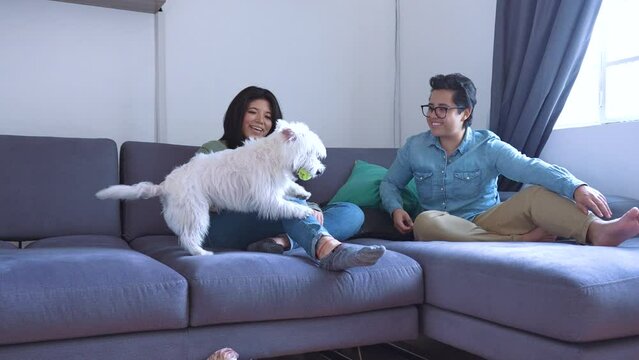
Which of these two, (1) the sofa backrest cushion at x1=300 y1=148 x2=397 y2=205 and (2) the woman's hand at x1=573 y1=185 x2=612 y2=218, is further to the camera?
(1) the sofa backrest cushion at x1=300 y1=148 x2=397 y2=205

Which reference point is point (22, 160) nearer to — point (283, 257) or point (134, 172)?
point (134, 172)

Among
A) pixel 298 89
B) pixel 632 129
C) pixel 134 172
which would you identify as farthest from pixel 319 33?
pixel 632 129

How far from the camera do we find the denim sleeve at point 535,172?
80.6 inches

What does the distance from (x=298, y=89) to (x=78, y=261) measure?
2.17 metres

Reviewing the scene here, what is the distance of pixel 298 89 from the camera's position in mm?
3676

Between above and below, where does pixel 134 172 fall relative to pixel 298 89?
below

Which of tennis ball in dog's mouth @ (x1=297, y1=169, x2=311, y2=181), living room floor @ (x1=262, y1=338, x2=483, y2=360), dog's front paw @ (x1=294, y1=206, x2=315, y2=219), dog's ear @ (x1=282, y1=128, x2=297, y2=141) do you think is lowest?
living room floor @ (x1=262, y1=338, x2=483, y2=360)

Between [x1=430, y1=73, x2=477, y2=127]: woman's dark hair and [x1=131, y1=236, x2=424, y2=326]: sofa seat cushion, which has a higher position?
[x1=430, y1=73, x2=477, y2=127]: woman's dark hair

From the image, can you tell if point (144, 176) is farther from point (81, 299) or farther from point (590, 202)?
point (590, 202)

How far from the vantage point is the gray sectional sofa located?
153cm

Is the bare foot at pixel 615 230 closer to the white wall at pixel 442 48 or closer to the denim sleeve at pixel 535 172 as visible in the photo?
the denim sleeve at pixel 535 172

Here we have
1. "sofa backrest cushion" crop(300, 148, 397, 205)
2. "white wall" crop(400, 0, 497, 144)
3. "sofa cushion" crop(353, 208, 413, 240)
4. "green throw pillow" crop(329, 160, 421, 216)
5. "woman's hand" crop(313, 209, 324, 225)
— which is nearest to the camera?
"woman's hand" crop(313, 209, 324, 225)

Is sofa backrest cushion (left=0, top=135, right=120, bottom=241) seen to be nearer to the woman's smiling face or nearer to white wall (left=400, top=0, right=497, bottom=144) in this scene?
the woman's smiling face

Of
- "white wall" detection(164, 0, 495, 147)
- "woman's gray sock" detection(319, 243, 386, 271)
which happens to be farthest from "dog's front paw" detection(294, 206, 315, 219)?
"white wall" detection(164, 0, 495, 147)
